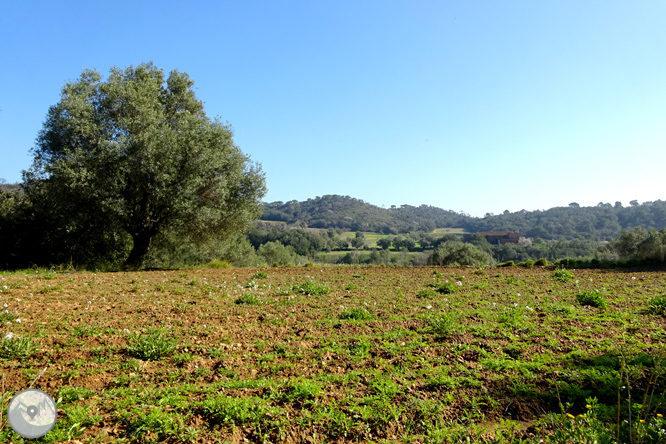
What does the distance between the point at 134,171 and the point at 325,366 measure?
1692 cm

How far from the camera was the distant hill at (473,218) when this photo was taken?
Result: 95.6 meters

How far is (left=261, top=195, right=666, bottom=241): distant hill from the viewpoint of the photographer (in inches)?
3762

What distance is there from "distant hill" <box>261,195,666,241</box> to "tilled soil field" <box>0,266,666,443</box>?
63166 millimetres

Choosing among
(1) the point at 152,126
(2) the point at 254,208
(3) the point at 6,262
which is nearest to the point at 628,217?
(2) the point at 254,208

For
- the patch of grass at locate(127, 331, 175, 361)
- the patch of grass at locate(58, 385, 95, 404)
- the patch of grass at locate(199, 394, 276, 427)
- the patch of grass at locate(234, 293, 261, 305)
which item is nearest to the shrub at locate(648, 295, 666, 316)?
the patch of grass at locate(199, 394, 276, 427)

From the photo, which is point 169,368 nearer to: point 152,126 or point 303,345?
point 303,345

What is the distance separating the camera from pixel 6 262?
19422 millimetres

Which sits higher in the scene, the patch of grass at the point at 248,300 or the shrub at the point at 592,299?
the shrub at the point at 592,299

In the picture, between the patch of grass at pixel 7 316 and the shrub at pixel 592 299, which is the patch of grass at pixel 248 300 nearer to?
the patch of grass at pixel 7 316

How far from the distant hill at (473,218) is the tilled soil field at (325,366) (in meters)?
63.2

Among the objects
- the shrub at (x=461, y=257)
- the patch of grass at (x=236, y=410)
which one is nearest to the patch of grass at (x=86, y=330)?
the patch of grass at (x=236, y=410)

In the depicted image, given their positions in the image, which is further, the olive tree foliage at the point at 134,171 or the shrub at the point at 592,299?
the olive tree foliage at the point at 134,171

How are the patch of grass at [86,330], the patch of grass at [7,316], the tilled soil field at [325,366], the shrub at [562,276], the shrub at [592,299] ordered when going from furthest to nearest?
the shrub at [562,276] → the shrub at [592,299] → the patch of grass at [7,316] → the patch of grass at [86,330] → the tilled soil field at [325,366]

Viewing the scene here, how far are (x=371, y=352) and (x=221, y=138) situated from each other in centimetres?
1819
